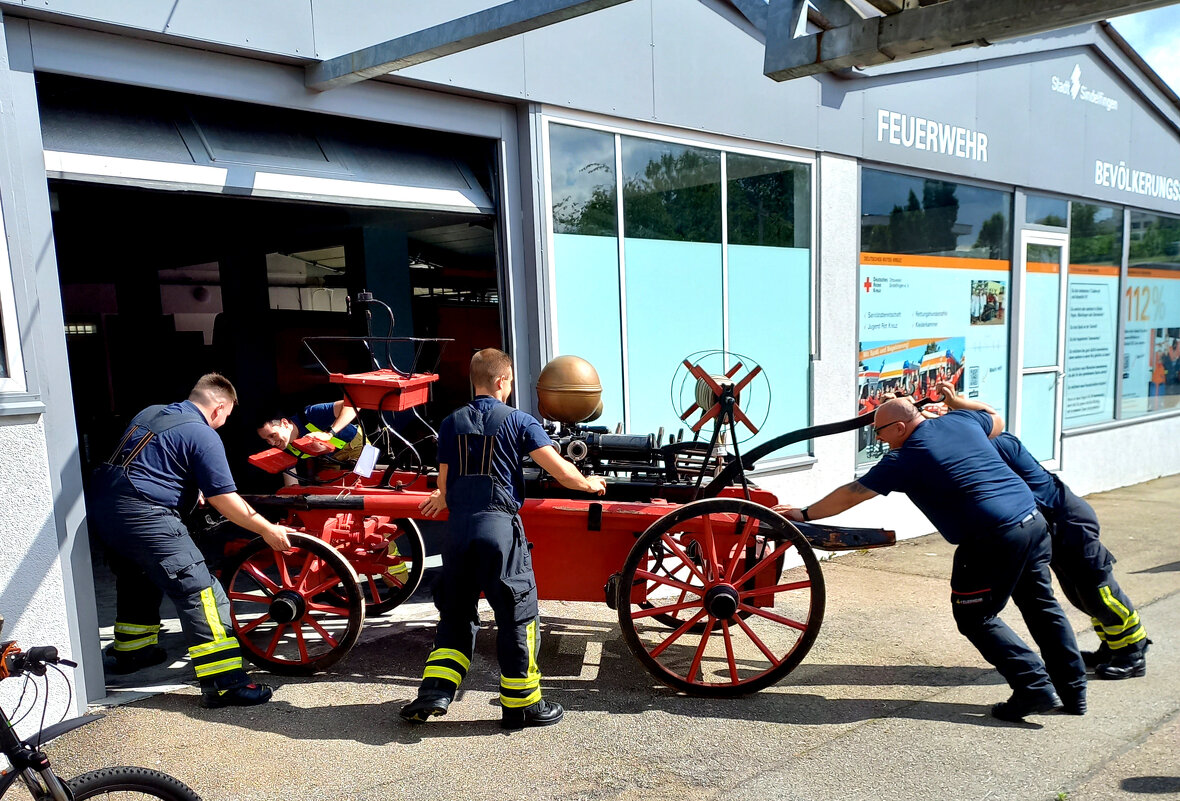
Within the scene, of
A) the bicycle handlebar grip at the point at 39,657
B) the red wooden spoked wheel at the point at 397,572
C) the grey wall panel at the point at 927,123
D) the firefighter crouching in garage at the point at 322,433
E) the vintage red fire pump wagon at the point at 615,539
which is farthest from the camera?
the grey wall panel at the point at 927,123

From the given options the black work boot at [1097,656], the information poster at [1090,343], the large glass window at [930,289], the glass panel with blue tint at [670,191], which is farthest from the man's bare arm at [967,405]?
the information poster at [1090,343]

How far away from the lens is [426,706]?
375 cm

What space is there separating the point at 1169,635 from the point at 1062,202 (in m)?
6.58

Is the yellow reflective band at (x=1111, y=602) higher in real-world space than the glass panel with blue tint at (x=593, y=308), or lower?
lower

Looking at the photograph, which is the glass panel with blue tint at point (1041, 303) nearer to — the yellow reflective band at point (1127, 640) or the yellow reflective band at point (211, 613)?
the yellow reflective band at point (1127, 640)

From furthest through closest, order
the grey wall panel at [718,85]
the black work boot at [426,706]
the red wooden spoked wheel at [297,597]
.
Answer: the grey wall panel at [718,85]
the red wooden spoked wheel at [297,597]
the black work boot at [426,706]

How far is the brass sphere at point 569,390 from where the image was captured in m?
4.59

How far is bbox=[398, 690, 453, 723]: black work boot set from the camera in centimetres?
375

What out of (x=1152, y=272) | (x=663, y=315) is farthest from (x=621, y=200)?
(x=1152, y=272)

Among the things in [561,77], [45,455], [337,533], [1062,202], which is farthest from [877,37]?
[1062,202]

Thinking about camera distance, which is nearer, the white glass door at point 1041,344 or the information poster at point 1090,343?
the white glass door at point 1041,344

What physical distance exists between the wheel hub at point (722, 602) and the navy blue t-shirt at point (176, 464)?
2373 mm

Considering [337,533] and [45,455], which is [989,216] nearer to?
[337,533]

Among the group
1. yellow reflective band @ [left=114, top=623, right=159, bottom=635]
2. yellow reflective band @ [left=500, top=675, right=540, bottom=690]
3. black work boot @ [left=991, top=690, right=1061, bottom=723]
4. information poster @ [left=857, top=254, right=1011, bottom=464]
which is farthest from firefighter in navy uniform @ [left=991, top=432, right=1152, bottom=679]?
yellow reflective band @ [left=114, top=623, right=159, bottom=635]
